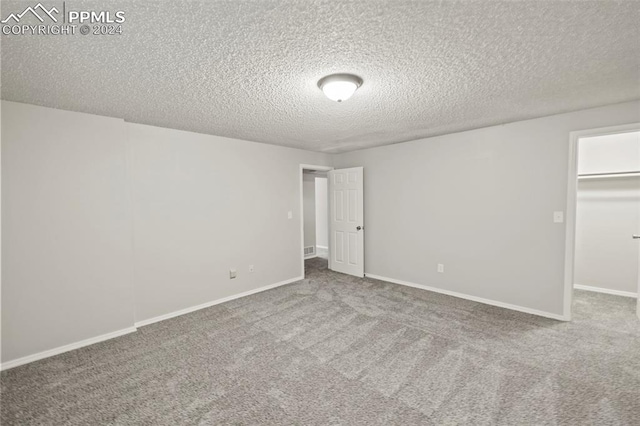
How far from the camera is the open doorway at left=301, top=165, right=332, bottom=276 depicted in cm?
A: 661

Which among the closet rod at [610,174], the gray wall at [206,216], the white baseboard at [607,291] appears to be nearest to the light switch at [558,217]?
the closet rod at [610,174]

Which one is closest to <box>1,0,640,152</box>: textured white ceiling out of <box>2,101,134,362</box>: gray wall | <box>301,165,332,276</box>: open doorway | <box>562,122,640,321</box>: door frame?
<box>2,101,134,362</box>: gray wall

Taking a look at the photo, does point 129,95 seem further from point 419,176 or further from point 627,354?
point 627,354

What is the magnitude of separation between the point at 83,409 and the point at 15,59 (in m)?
2.36

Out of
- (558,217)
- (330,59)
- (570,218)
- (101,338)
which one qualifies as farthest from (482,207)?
(101,338)

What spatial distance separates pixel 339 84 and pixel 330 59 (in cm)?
25

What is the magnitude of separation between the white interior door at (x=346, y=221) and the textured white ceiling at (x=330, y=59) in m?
2.13

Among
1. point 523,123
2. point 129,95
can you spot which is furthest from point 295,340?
point 523,123

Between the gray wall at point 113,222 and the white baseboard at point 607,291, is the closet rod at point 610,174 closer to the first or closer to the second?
the white baseboard at point 607,291

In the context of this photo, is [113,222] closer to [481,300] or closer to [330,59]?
[330,59]

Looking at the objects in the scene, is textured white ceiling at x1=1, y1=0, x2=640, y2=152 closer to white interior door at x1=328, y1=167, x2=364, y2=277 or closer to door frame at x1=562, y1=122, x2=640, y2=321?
door frame at x1=562, y1=122, x2=640, y2=321

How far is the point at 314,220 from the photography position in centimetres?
728

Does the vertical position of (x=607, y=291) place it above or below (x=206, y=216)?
below

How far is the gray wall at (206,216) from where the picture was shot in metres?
3.26
